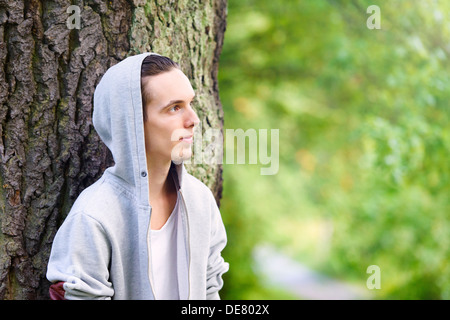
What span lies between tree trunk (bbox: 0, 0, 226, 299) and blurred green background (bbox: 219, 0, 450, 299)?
2.64m

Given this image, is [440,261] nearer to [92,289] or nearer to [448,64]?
[448,64]

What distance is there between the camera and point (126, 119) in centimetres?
178

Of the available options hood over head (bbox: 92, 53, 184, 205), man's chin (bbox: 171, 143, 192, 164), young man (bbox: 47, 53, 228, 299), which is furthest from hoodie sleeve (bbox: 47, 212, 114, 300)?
man's chin (bbox: 171, 143, 192, 164)

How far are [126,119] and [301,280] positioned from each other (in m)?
9.31

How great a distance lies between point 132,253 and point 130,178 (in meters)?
0.28

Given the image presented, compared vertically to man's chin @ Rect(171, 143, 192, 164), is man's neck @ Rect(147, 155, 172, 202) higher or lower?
lower

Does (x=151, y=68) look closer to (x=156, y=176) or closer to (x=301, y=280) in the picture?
(x=156, y=176)

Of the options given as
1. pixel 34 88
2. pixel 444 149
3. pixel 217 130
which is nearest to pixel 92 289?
pixel 34 88

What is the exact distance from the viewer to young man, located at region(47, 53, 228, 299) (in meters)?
1.75

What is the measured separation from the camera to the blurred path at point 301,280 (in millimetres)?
9145

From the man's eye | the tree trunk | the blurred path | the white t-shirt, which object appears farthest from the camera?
the blurred path

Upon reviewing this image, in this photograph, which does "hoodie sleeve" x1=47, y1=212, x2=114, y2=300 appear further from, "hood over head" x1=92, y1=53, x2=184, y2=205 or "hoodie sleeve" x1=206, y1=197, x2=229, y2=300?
"hoodie sleeve" x1=206, y1=197, x2=229, y2=300

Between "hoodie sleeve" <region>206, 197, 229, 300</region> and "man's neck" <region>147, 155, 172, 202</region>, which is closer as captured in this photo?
"man's neck" <region>147, 155, 172, 202</region>

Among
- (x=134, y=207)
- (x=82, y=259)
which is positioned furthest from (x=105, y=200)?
(x=82, y=259)
